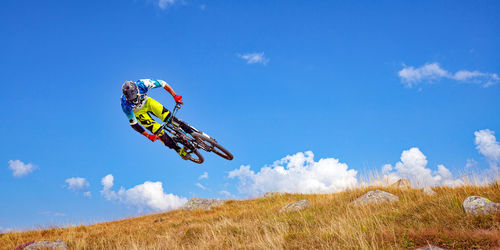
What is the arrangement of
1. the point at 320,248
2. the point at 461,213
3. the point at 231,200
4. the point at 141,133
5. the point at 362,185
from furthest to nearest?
the point at 231,200 < the point at 362,185 < the point at 141,133 < the point at 461,213 < the point at 320,248

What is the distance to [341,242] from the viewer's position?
5.55 m

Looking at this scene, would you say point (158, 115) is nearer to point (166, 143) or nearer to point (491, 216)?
point (166, 143)

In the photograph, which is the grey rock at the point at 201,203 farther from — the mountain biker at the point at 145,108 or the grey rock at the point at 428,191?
the grey rock at the point at 428,191

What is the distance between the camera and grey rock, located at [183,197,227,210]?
20.5 meters

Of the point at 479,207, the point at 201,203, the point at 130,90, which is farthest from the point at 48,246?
the point at 201,203

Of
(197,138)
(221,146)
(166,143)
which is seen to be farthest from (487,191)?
(166,143)

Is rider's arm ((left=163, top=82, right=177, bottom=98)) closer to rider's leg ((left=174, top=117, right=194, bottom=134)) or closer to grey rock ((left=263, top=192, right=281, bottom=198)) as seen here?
rider's leg ((left=174, top=117, right=194, bottom=134))

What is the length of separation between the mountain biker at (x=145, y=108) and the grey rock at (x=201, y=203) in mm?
11589

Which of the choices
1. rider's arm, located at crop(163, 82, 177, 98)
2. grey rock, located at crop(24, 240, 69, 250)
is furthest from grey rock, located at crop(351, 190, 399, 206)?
grey rock, located at crop(24, 240, 69, 250)

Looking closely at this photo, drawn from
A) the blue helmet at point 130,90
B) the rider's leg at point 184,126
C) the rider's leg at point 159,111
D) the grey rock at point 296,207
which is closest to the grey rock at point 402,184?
the grey rock at point 296,207

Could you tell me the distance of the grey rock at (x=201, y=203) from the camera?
2052 cm

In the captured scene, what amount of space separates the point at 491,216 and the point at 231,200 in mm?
16657

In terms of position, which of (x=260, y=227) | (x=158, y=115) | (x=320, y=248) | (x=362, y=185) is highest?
(x=158, y=115)

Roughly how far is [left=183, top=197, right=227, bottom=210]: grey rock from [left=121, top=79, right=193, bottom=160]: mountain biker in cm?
1159
